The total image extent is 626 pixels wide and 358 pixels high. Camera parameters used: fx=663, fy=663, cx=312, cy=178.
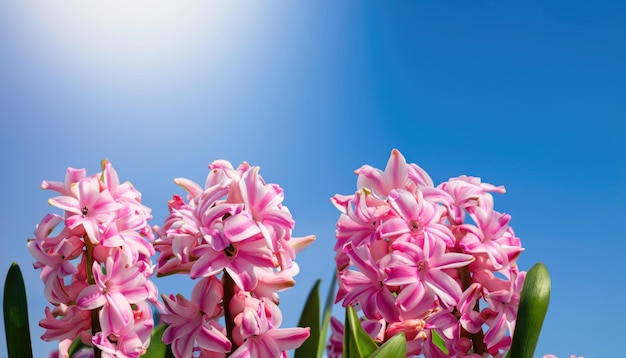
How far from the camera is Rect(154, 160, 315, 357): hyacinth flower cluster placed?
1053 mm

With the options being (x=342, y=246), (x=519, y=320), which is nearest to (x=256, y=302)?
(x=342, y=246)

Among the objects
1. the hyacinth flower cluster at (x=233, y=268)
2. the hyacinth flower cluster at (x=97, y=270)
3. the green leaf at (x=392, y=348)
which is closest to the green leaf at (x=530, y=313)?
the green leaf at (x=392, y=348)

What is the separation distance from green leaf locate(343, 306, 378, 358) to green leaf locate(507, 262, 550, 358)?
0.83 ft

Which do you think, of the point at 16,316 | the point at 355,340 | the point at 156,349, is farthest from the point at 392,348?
the point at 16,316

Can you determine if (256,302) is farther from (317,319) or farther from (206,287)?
(317,319)

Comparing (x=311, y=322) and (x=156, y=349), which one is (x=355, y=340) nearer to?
(x=311, y=322)

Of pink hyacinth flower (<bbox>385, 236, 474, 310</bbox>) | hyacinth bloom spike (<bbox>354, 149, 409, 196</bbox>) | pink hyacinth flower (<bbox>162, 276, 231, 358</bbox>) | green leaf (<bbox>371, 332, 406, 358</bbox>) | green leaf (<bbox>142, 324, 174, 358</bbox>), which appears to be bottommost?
green leaf (<bbox>371, 332, 406, 358</bbox>)

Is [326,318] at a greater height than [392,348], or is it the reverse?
[326,318]

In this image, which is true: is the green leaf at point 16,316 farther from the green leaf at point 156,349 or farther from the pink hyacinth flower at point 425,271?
the pink hyacinth flower at point 425,271

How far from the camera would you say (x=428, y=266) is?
1.14 meters

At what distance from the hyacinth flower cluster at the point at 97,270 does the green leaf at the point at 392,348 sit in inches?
17.7

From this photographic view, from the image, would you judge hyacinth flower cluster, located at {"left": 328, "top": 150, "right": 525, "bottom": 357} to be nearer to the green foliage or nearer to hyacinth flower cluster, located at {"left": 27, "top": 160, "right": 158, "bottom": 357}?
the green foliage

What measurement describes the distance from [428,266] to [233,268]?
0.34 m

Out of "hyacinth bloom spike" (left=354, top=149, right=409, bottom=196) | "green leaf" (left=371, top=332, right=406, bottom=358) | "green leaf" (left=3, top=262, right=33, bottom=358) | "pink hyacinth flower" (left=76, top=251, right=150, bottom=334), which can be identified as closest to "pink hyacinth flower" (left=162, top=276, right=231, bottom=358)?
"pink hyacinth flower" (left=76, top=251, right=150, bottom=334)
